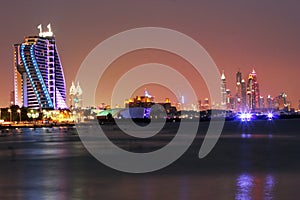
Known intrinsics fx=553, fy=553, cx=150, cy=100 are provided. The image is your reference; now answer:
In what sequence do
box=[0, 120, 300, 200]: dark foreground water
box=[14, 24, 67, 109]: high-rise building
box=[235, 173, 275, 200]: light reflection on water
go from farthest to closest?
box=[14, 24, 67, 109]: high-rise building, box=[0, 120, 300, 200]: dark foreground water, box=[235, 173, 275, 200]: light reflection on water

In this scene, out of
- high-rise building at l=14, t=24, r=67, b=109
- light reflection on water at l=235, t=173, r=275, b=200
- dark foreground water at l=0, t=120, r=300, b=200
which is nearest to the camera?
light reflection on water at l=235, t=173, r=275, b=200

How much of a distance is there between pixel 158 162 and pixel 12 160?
8768 millimetres

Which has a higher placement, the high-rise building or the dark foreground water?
the high-rise building

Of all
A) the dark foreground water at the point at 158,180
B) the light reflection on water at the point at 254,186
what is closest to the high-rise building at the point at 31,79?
the dark foreground water at the point at 158,180

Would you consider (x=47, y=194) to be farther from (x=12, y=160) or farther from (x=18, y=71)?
(x=18, y=71)

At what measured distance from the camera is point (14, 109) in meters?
148

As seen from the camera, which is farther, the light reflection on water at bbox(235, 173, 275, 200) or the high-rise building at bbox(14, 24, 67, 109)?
the high-rise building at bbox(14, 24, 67, 109)

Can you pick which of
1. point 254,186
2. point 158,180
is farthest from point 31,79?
point 254,186

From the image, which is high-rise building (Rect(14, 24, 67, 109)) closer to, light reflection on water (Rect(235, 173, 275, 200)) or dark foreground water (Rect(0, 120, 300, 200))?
dark foreground water (Rect(0, 120, 300, 200))

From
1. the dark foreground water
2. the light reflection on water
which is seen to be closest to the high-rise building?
the dark foreground water

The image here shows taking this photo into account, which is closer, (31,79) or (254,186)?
(254,186)

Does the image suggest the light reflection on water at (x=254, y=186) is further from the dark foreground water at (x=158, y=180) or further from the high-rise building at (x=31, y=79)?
the high-rise building at (x=31, y=79)

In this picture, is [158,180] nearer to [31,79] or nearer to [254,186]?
[254,186]

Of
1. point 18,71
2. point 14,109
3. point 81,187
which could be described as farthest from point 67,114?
point 81,187
